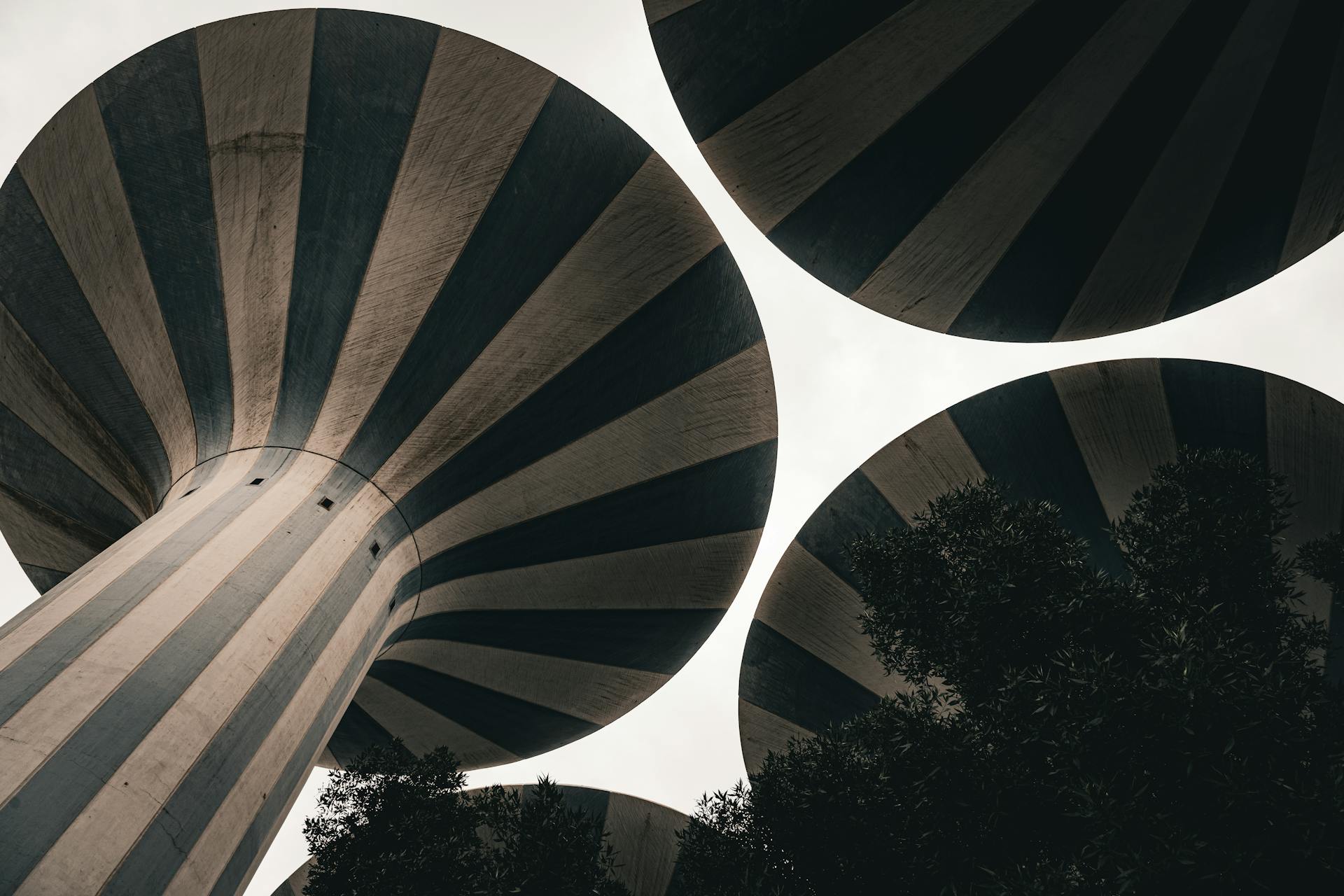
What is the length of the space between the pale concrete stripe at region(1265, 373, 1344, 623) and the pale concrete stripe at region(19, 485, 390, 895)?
805 centimetres

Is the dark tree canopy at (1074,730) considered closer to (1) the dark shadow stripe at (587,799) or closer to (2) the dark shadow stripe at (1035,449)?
(2) the dark shadow stripe at (1035,449)

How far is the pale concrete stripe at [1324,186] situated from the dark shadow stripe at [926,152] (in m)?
1.66

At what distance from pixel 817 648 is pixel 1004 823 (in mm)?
4153

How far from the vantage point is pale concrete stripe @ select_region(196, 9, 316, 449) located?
6.09 m

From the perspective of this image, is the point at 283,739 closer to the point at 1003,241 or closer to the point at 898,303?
the point at 898,303

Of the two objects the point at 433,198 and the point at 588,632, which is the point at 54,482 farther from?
the point at 588,632

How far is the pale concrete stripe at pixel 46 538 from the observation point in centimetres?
830

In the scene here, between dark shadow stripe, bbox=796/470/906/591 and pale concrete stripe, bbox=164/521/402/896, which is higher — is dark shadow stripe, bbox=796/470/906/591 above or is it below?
above

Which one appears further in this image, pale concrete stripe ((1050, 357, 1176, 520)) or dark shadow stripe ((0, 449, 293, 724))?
pale concrete stripe ((1050, 357, 1176, 520))

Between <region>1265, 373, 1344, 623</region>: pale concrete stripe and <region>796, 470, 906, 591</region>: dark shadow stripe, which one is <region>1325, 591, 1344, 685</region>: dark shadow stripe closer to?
<region>1265, 373, 1344, 623</region>: pale concrete stripe

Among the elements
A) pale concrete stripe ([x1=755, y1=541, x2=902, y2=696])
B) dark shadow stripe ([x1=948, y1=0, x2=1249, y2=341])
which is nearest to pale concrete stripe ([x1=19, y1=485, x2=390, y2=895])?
pale concrete stripe ([x1=755, y1=541, x2=902, y2=696])

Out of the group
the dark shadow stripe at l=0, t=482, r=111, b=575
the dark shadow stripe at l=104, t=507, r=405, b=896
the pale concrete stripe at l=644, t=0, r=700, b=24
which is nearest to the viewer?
the dark shadow stripe at l=104, t=507, r=405, b=896

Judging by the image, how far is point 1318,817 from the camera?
375cm

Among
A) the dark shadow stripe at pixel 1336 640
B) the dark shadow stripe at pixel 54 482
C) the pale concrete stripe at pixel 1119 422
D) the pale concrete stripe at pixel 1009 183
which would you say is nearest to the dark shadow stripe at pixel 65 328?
the dark shadow stripe at pixel 54 482
